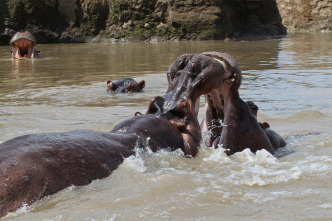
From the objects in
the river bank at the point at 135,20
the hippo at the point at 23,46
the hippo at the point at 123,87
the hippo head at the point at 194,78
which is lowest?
the hippo at the point at 123,87

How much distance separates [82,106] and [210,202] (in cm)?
439

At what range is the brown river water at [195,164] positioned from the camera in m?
2.46

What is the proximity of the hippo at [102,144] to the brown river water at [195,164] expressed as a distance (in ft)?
0.18

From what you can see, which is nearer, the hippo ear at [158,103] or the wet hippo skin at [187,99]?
the wet hippo skin at [187,99]

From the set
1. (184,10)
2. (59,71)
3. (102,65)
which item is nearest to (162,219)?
(59,71)

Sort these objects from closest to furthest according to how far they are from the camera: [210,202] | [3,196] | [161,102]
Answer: [3,196] → [210,202] → [161,102]

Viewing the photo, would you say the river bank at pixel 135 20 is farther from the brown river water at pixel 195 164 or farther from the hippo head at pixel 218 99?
the hippo head at pixel 218 99

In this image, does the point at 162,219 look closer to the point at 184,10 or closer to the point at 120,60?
the point at 120,60

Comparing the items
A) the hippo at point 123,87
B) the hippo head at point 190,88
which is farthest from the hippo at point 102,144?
the hippo at point 123,87

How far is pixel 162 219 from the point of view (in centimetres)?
236

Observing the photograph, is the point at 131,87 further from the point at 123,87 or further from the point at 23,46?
the point at 23,46

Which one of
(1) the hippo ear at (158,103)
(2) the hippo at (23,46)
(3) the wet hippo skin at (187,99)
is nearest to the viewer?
(3) the wet hippo skin at (187,99)

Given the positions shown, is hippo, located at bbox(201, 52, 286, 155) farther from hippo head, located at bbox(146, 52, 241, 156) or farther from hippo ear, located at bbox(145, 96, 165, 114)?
hippo ear, located at bbox(145, 96, 165, 114)

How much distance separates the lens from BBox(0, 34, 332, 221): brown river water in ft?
8.07
